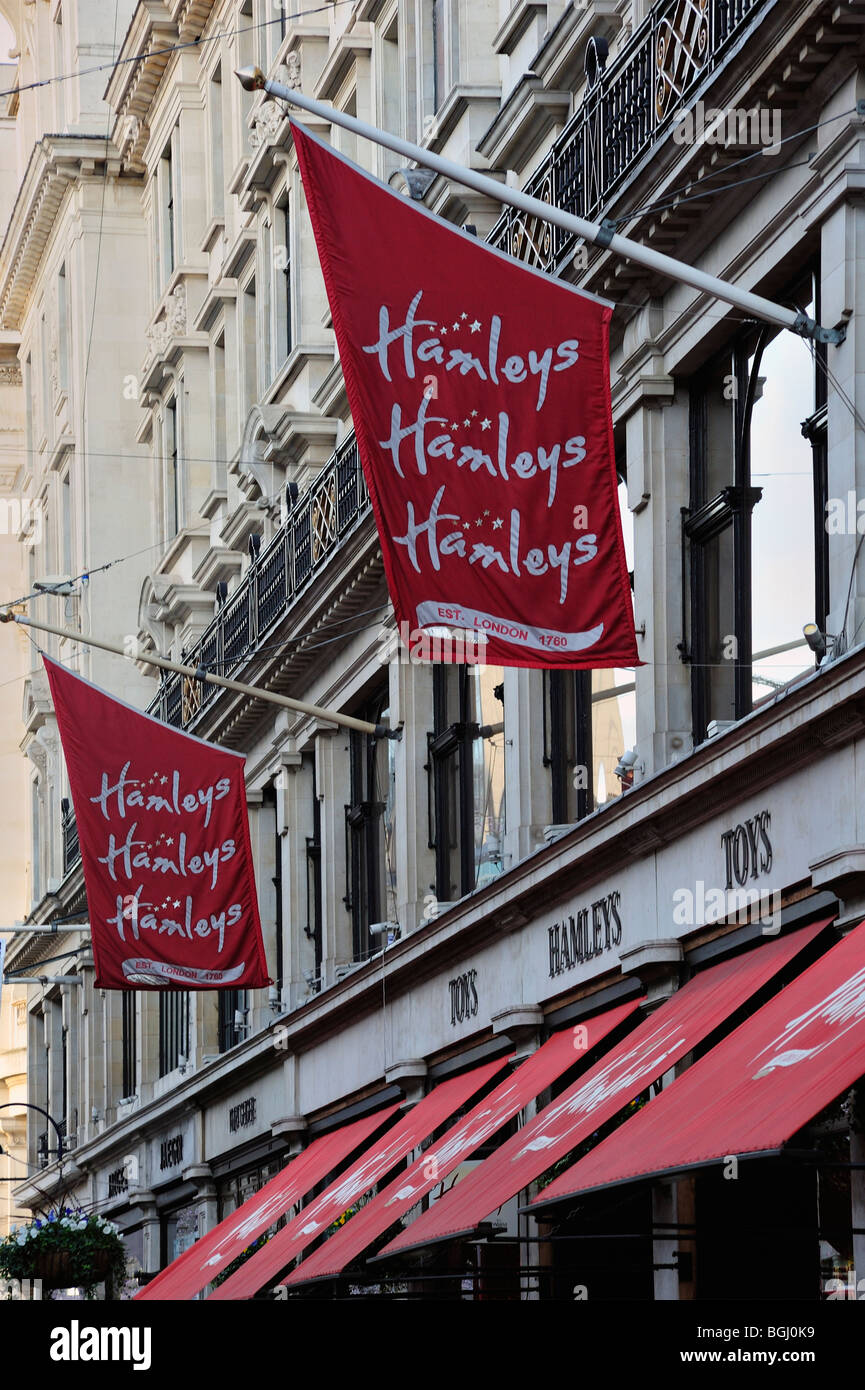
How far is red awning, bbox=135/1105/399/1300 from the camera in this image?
27.8m

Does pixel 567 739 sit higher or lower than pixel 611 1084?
higher

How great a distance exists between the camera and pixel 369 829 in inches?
1291

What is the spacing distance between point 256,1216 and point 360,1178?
3.83 meters

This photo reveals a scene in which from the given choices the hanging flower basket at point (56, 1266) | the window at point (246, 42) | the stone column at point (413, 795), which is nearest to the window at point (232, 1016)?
the hanging flower basket at point (56, 1266)

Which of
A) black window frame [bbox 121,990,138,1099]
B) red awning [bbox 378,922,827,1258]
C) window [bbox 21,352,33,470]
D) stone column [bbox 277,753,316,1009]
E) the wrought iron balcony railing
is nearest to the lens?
red awning [bbox 378,922,827,1258]

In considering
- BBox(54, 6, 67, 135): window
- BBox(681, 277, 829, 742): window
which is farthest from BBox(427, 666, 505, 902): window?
BBox(54, 6, 67, 135): window

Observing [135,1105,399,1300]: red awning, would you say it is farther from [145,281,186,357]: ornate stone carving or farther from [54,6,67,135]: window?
[54,6,67,135]: window

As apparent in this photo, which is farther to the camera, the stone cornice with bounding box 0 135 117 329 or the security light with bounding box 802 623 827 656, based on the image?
the stone cornice with bounding box 0 135 117 329

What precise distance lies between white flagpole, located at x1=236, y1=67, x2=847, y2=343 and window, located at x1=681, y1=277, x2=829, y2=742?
1838mm

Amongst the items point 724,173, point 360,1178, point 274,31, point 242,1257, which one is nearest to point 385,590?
point 360,1178

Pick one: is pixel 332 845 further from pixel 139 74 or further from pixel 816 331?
pixel 139 74

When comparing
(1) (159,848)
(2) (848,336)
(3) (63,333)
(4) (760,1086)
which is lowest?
(4) (760,1086)

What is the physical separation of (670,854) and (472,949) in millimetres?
6150
